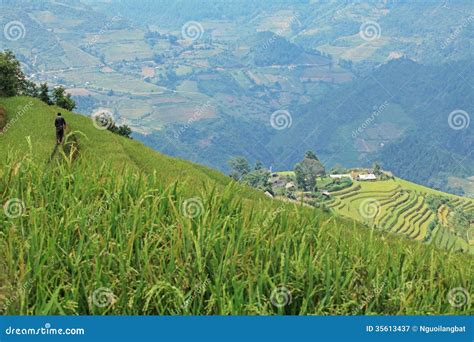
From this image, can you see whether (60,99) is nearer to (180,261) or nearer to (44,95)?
(44,95)

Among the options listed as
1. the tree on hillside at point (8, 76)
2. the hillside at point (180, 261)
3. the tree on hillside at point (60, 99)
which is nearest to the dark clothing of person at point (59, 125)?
the hillside at point (180, 261)

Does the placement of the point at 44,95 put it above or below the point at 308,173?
above

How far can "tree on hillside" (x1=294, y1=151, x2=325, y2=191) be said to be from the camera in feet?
479

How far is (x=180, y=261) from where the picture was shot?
895 cm

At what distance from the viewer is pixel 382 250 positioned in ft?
36.9

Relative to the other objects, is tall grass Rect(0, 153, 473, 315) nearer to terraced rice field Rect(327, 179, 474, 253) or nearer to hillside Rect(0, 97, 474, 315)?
hillside Rect(0, 97, 474, 315)

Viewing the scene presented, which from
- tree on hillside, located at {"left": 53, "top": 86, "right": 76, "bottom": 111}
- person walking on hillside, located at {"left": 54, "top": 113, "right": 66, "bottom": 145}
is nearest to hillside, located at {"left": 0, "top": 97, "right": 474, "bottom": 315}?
person walking on hillside, located at {"left": 54, "top": 113, "right": 66, "bottom": 145}

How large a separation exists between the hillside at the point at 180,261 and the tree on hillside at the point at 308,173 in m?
124

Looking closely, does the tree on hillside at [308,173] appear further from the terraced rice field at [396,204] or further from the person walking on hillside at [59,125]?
the person walking on hillside at [59,125]

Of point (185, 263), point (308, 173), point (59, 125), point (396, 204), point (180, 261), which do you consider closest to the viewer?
point (185, 263)

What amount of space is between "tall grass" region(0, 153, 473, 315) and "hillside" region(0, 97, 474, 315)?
2 centimetres

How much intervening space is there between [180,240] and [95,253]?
1.31m

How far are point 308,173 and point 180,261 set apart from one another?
156m

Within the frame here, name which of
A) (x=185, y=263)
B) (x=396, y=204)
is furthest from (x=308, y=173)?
(x=185, y=263)
